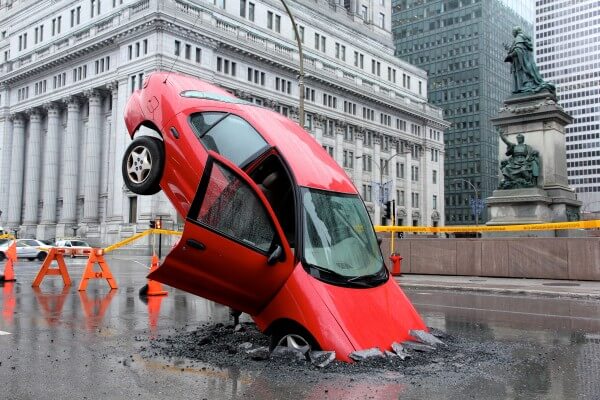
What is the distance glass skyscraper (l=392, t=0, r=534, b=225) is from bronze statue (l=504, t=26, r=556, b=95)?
97.7m

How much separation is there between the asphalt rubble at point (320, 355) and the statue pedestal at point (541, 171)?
14109 mm

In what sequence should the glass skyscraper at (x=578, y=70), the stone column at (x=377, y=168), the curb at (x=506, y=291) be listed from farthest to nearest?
the glass skyscraper at (x=578, y=70) → the stone column at (x=377, y=168) → the curb at (x=506, y=291)

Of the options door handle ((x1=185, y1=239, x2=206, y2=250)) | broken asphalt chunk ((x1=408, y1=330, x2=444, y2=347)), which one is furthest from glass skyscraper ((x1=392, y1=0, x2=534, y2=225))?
door handle ((x1=185, y1=239, x2=206, y2=250))

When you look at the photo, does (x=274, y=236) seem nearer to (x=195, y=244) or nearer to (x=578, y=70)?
(x=195, y=244)

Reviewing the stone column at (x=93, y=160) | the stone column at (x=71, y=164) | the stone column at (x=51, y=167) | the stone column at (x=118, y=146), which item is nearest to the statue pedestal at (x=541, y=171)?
A: the stone column at (x=118, y=146)

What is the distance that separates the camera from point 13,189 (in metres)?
70.0

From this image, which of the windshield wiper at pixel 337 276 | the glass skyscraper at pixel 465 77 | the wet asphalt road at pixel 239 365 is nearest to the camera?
the wet asphalt road at pixel 239 365

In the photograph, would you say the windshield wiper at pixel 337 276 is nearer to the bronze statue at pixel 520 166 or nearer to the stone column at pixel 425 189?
the bronze statue at pixel 520 166

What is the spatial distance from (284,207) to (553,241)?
49.2 ft

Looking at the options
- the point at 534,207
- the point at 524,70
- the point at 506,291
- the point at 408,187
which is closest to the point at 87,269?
the point at 506,291

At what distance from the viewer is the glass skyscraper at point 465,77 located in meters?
120

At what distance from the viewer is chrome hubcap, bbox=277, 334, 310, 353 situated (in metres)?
6.46

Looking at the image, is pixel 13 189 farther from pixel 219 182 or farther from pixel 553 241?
pixel 219 182

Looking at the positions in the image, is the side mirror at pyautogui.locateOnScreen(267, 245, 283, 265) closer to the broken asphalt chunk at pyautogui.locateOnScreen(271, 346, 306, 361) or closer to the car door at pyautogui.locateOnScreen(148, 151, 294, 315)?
the car door at pyautogui.locateOnScreen(148, 151, 294, 315)
